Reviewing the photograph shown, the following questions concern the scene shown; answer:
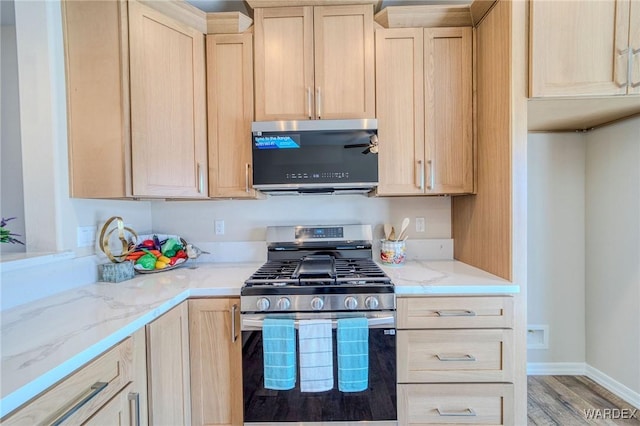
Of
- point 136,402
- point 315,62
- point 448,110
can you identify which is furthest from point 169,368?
Answer: point 448,110

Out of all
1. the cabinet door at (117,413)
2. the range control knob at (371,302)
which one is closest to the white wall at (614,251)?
the range control knob at (371,302)

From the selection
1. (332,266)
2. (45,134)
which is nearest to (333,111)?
(332,266)

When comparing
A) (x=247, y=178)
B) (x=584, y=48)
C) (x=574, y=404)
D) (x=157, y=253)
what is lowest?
(x=574, y=404)

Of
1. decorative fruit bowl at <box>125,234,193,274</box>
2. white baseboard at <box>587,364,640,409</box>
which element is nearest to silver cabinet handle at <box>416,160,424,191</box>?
decorative fruit bowl at <box>125,234,193,274</box>

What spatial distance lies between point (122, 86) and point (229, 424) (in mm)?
1765

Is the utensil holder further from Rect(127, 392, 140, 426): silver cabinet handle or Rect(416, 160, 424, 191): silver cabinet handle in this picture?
Rect(127, 392, 140, 426): silver cabinet handle

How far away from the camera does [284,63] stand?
1.67 metres

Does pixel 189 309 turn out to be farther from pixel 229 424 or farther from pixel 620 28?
pixel 620 28

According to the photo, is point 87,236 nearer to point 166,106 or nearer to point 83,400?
point 166,106

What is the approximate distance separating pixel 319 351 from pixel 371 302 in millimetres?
337

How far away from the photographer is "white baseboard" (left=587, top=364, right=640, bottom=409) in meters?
1.76

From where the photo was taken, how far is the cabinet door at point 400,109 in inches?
65.8

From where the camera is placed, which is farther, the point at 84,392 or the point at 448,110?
the point at 448,110

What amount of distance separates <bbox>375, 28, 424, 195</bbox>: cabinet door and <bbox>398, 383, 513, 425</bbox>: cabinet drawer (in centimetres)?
105
